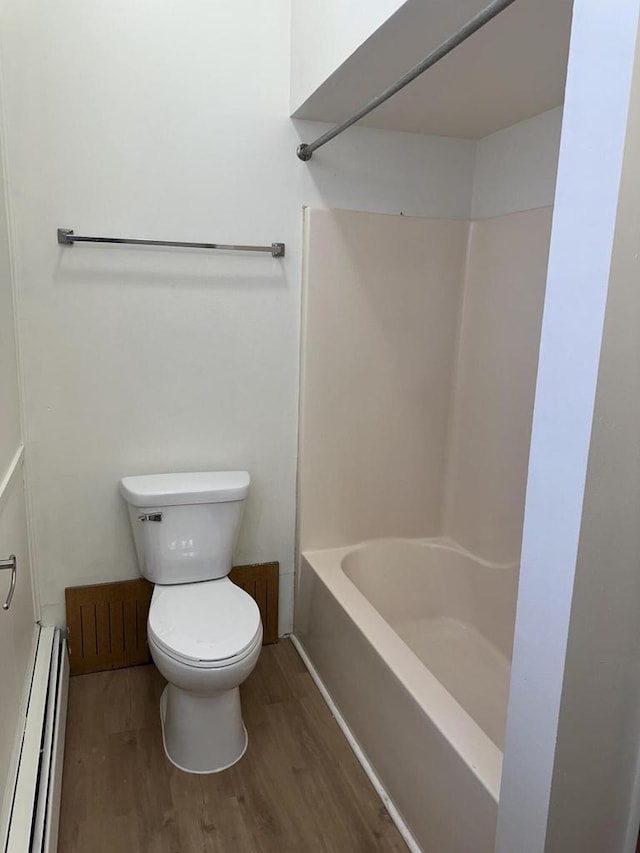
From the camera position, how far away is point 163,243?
204cm

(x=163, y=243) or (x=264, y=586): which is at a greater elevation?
(x=163, y=243)

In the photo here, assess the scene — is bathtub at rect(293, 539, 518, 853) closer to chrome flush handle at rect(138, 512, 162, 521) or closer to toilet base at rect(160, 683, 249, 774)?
toilet base at rect(160, 683, 249, 774)

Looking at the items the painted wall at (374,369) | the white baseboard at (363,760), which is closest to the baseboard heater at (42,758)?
the white baseboard at (363,760)

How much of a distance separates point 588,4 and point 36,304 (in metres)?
1.71

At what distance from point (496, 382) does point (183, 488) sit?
1.19 m

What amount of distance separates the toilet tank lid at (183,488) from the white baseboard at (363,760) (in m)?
0.74

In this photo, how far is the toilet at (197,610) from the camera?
178 cm

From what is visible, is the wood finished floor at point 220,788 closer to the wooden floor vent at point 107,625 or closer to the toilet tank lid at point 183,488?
the wooden floor vent at point 107,625

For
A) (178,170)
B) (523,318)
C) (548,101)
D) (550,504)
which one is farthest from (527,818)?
(178,170)

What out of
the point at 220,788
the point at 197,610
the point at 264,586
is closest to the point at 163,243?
the point at 197,610

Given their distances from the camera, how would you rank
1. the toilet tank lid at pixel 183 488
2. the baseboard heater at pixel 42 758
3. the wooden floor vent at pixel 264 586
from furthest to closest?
the wooden floor vent at pixel 264 586 → the toilet tank lid at pixel 183 488 → the baseboard heater at pixel 42 758

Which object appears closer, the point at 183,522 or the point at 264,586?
the point at 183,522

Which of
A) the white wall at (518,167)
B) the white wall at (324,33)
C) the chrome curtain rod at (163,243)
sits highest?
the white wall at (324,33)

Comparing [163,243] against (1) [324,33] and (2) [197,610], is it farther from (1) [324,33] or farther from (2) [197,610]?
(2) [197,610]
